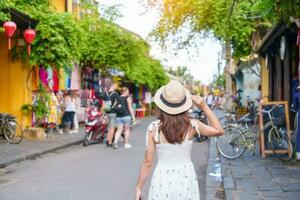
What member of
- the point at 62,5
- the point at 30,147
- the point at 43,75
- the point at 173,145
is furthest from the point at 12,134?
the point at 173,145

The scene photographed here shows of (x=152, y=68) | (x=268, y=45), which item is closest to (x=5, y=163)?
(x=268, y=45)

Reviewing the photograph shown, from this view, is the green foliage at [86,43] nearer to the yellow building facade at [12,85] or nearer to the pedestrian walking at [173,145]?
the yellow building facade at [12,85]

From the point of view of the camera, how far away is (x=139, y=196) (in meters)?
4.46

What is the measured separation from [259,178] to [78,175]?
136 inches

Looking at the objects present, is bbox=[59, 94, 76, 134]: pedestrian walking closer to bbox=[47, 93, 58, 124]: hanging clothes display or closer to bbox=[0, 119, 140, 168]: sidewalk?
bbox=[47, 93, 58, 124]: hanging clothes display

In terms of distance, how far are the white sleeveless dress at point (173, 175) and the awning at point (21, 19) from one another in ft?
35.2

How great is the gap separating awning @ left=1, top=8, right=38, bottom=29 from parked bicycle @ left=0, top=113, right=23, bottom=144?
111 inches

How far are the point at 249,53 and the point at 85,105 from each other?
8.87 metres

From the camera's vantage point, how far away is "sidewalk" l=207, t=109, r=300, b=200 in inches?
317

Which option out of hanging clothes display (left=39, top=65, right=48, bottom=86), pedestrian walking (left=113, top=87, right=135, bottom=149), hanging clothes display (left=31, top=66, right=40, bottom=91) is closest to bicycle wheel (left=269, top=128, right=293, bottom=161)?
pedestrian walking (left=113, top=87, right=135, bottom=149)

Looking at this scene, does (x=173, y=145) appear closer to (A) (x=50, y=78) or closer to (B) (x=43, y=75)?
(B) (x=43, y=75)

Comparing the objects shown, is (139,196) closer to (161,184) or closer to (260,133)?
(161,184)

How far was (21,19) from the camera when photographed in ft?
51.8

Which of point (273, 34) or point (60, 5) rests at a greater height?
point (60, 5)
